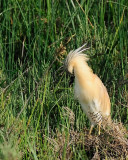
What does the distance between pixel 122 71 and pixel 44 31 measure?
0.93 metres

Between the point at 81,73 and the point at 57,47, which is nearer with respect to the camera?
the point at 81,73

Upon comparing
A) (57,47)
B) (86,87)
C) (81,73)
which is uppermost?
(57,47)

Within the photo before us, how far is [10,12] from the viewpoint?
427cm

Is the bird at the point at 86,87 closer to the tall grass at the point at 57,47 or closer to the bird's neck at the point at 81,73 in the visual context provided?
the bird's neck at the point at 81,73

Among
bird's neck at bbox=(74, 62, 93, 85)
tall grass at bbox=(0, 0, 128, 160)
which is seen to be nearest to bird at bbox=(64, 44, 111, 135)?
bird's neck at bbox=(74, 62, 93, 85)

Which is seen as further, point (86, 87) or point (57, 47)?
point (57, 47)

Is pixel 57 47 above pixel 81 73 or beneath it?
above

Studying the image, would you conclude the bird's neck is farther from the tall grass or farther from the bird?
the tall grass

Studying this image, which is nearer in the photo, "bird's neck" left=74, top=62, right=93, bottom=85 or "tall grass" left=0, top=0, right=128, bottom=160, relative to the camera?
"bird's neck" left=74, top=62, right=93, bottom=85

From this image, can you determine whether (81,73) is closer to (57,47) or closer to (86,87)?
(86,87)

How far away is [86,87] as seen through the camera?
10.4ft

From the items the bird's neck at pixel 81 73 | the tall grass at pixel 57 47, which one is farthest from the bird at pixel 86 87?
the tall grass at pixel 57 47

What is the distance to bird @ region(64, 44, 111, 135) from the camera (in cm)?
314

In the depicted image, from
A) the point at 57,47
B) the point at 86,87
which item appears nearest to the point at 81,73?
the point at 86,87
